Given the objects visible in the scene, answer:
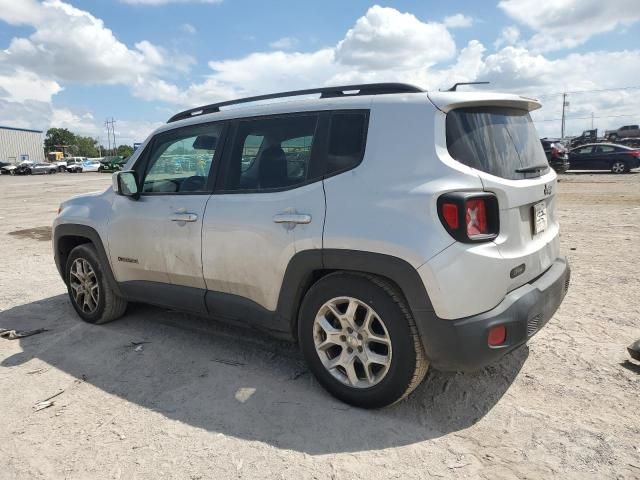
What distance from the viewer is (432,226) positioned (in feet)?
8.30

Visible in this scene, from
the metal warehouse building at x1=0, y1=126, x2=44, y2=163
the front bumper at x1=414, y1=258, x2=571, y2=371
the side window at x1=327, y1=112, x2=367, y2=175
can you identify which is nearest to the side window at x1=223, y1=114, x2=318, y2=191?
the side window at x1=327, y1=112, x2=367, y2=175

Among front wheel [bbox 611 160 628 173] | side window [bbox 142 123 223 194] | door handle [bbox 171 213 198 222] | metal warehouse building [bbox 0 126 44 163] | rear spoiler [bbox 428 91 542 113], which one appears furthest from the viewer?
metal warehouse building [bbox 0 126 44 163]

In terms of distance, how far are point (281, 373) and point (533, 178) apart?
212 centimetres

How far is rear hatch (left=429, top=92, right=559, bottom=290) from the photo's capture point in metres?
2.66

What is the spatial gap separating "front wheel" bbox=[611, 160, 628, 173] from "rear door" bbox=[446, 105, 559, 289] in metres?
23.5

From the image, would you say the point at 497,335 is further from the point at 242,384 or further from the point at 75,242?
the point at 75,242

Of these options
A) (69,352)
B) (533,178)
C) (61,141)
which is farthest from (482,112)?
(61,141)

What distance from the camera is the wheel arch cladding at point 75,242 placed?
433cm

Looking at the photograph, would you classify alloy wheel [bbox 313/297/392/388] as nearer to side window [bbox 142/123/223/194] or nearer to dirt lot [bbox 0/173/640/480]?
dirt lot [bbox 0/173/640/480]

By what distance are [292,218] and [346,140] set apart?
0.58 metres

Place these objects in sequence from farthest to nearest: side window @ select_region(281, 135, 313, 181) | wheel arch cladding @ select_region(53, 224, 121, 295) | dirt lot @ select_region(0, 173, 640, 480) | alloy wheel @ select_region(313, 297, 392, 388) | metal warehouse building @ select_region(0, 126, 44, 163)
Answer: metal warehouse building @ select_region(0, 126, 44, 163), wheel arch cladding @ select_region(53, 224, 121, 295), side window @ select_region(281, 135, 313, 181), alloy wheel @ select_region(313, 297, 392, 388), dirt lot @ select_region(0, 173, 640, 480)

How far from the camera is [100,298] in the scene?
4.45 metres

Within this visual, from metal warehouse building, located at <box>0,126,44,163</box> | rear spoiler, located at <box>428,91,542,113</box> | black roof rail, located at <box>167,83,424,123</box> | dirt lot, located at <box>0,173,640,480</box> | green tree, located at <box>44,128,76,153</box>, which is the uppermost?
green tree, located at <box>44,128,76,153</box>

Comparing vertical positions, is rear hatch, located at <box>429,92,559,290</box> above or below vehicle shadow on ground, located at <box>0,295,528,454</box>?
above
